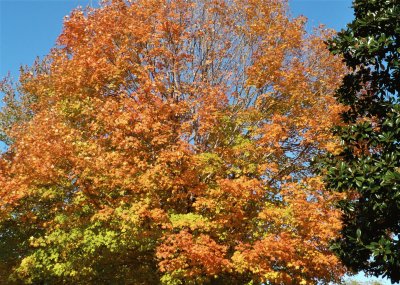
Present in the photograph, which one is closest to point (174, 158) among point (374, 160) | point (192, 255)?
point (192, 255)

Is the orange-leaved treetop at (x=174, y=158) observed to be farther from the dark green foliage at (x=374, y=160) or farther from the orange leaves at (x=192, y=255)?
the dark green foliage at (x=374, y=160)

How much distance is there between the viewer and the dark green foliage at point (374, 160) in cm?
830

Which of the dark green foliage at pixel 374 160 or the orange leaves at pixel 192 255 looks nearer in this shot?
the dark green foliage at pixel 374 160

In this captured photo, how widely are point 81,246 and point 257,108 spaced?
9636 millimetres

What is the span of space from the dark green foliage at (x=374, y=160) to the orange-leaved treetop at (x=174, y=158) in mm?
3626

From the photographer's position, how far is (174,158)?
14367mm

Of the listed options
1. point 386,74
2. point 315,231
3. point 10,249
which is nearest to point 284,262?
point 315,231

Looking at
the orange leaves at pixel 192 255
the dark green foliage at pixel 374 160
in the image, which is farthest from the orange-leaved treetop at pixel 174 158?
the dark green foliage at pixel 374 160

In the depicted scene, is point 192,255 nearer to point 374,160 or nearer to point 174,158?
point 174,158

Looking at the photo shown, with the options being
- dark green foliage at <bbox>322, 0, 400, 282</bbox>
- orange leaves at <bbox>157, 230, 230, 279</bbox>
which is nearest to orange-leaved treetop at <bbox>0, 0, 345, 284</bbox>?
orange leaves at <bbox>157, 230, 230, 279</bbox>

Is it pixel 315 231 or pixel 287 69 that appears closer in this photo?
pixel 315 231

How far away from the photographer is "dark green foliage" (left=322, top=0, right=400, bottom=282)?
8.30 meters

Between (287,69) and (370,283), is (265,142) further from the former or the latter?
(370,283)

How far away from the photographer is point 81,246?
1424cm
